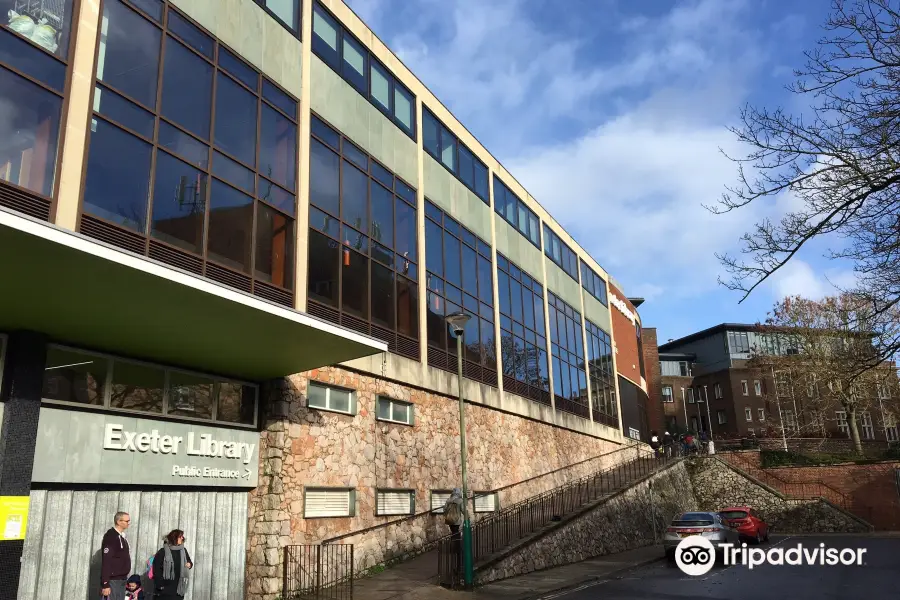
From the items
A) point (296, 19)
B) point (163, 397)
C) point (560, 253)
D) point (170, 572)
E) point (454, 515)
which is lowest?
point (170, 572)

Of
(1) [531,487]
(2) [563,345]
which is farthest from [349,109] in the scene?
(2) [563,345]

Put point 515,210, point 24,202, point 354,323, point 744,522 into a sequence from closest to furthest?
point 24,202 < point 354,323 < point 744,522 < point 515,210

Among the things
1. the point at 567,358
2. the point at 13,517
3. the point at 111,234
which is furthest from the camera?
the point at 567,358

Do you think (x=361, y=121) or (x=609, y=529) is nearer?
(x=361, y=121)

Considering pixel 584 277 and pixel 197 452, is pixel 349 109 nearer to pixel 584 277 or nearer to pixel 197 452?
pixel 197 452

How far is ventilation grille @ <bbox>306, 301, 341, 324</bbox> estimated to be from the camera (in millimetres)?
16094

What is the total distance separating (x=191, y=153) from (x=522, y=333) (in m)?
17.6

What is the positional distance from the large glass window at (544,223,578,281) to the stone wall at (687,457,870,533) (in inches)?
510

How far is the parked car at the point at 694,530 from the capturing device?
2078 centimetres

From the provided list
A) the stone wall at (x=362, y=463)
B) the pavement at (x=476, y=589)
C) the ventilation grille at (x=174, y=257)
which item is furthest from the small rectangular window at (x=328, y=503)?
the ventilation grille at (x=174, y=257)

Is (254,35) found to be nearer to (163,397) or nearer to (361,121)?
(361,121)

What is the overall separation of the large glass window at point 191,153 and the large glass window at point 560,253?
19.1 meters

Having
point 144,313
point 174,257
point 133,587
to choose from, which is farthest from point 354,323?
point 133,587

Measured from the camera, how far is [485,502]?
890 inches
